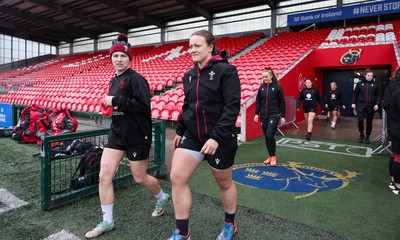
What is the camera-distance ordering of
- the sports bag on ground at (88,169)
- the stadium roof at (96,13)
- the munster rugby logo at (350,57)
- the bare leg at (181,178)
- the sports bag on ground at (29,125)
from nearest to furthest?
the bare leg at (181,178) → the sports bag on ground at (88,169) → the sports bag on ground at (29,125) → the munster rugby logo at (350,57) → the stadium roof at (96,13)

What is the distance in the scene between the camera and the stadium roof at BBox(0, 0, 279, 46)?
64.3ft

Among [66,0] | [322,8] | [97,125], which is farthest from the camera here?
[66,0]

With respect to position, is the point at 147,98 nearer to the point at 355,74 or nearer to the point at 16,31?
the point at 355,74

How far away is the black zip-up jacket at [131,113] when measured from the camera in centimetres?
256

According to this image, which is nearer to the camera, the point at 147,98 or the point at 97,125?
the point at 147,98

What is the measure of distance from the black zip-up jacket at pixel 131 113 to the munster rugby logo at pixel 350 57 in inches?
439

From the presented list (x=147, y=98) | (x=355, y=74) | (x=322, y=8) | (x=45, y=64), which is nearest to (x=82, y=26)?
(x=45, y=64)

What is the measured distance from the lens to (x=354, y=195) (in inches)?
140

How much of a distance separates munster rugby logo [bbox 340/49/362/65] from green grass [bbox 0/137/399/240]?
848cm

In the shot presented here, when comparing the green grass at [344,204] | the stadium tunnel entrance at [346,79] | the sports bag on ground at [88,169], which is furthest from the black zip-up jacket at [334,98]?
the sports bag on ground at [88,169]

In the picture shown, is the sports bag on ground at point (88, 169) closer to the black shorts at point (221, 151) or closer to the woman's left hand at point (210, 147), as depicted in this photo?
the black shorts at point (221, 151)

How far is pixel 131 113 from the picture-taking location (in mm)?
2598

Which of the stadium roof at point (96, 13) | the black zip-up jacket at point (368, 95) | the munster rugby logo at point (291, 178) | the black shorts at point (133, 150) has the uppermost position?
the stadium roof at point (96, 13)

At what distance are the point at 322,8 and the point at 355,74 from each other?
5994 mm
